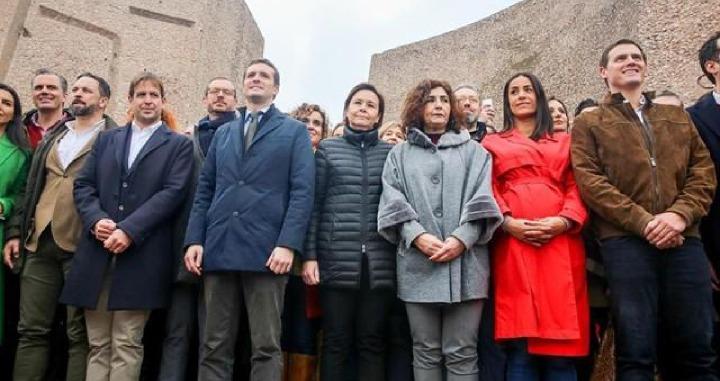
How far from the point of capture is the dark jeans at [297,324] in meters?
3.60

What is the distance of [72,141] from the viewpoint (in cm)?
381

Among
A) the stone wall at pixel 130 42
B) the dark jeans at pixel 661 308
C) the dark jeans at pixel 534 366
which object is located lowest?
the dark jeans at pixel 534 366

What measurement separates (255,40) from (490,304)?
18232mm

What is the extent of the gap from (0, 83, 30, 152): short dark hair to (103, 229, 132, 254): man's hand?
1.28 metres

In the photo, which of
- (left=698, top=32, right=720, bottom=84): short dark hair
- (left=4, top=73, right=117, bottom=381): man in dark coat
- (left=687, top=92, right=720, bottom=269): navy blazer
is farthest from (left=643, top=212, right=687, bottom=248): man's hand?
(left=4, top=73, right=117, bottom=381): man in dark coat

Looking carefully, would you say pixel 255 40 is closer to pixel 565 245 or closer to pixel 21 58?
pixel 21 58

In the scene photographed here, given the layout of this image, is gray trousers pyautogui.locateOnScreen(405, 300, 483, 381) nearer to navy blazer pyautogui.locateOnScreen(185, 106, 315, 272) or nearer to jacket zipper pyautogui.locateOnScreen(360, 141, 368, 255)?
jacket zipper pyautogui.locateOnScreen(360, 141, 368, 255)

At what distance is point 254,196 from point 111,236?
809 millimetres

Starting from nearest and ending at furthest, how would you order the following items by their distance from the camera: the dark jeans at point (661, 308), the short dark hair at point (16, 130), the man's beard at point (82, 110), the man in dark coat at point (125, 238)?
the dark jeans at point (661, 308)
the man in dark coat at point (125, 238)
the man's beard at point (82, 110)
the short dark hair at point (16, 130)

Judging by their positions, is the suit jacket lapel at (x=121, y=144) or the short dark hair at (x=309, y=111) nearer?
the suit jacket lapel at (x=121, y=144)

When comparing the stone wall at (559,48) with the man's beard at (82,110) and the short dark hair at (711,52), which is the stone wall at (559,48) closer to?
the short dark hair at (711,52)

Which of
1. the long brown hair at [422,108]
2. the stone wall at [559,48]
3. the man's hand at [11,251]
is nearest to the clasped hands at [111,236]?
the man's hand at [11,251]

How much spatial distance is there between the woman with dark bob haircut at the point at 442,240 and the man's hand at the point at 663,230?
69 centimetres

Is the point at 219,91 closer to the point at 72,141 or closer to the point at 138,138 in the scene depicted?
the point at 138,138
